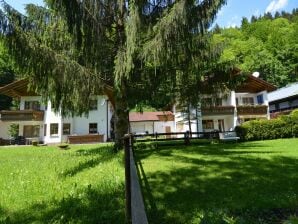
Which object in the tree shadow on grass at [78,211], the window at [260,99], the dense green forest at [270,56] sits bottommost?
the tree shadow on grass at [78,211]

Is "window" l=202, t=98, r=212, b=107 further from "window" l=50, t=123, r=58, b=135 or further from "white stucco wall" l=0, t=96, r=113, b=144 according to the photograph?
"window" l=50, t=123, r=58, b=135

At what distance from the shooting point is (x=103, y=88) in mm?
15148

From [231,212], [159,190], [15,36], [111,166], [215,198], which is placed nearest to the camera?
[231,212]

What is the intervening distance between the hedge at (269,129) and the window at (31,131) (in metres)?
26.7

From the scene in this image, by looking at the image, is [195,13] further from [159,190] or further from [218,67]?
[159,190]

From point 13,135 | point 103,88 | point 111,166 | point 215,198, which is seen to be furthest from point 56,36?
point 13,135

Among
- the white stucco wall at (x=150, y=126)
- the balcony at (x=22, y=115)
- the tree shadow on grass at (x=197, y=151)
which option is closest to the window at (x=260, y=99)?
the white stucco wall at (x=150, y=126)

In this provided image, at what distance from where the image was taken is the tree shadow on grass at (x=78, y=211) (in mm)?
5898

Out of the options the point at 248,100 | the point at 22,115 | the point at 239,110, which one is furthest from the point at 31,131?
the point at 248,100

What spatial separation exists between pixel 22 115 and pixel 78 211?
35754 millimetres

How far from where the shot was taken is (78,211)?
6.34m

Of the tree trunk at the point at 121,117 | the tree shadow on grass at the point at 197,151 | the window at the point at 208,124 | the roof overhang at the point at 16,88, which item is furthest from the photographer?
the window at the point at 208,124

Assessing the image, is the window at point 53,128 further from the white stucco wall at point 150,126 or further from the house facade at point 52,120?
the white stucco wall at point 150,126

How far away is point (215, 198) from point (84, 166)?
5.55 metres
